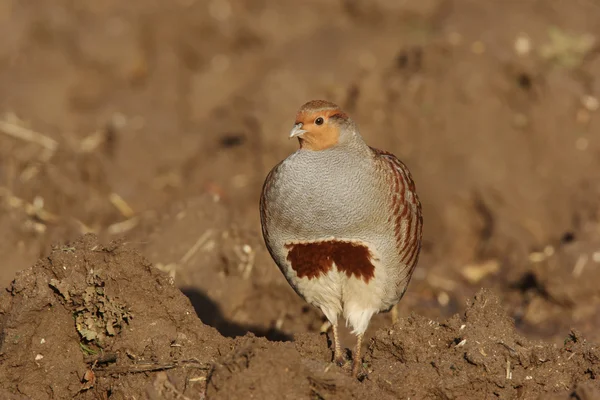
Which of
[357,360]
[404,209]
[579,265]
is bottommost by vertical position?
[579,265]

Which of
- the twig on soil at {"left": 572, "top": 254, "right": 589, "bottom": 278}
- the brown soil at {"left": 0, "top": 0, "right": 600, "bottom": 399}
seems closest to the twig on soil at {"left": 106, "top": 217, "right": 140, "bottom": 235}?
the brown soil at {"left": 0, "top": 0, "right": 600, "bottom": 399}

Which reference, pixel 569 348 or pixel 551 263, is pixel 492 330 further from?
pixel 551 263

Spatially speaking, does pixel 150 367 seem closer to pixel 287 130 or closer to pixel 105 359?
pixel 105 359

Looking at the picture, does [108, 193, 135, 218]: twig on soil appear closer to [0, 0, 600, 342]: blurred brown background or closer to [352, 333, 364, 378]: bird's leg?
[0, 0, 600, 342]: blurred brown background

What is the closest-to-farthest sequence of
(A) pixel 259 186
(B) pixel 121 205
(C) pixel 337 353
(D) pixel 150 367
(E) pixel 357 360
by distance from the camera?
(D) pixel 150 367, (E) pixel 357 360, (C) pixel 337 353, (B) pixel 121 205, (A) pixel 259 186

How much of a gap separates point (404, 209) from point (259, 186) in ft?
12.0

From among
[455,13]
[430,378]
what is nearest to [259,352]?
[430,378]

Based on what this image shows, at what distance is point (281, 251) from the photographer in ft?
17.5

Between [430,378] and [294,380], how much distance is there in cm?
77

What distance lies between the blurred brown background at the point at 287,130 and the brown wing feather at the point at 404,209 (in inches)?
44.8

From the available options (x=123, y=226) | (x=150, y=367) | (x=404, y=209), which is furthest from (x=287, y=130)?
(x=150, y=367)

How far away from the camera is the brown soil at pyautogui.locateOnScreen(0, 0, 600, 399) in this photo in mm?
4594

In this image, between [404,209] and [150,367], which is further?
[404,209]

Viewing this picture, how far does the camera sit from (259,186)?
889 cm
